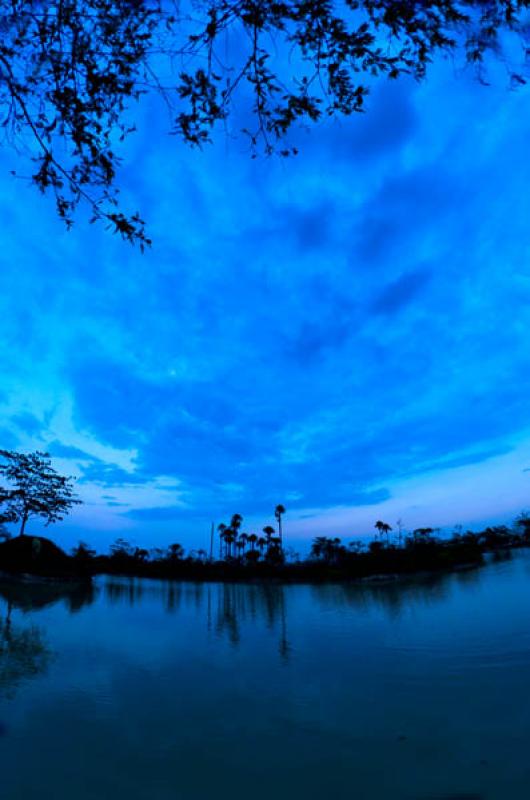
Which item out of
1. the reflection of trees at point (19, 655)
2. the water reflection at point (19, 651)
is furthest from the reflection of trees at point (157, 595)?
the reflection of trees at point (19, 655)

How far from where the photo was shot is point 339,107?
4.40 m

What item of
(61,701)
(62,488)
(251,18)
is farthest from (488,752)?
(62,488)

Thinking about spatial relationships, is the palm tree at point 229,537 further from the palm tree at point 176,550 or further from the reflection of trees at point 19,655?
the reflection of trees at point 19,655

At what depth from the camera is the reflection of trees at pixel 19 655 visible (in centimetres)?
749

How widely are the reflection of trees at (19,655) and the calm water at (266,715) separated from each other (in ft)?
0.18

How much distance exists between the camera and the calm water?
418cm

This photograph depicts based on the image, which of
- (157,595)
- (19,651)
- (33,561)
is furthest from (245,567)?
(19,651)

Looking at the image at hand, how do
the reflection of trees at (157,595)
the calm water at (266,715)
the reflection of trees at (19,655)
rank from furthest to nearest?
the reflection of trees at (157,595), the reflection of trees at (19,655), the calm water at (266,715)

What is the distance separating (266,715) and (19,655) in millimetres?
7319

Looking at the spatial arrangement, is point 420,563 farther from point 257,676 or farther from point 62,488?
point 257,676

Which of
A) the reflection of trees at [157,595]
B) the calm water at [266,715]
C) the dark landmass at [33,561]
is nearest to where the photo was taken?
the calm water at [266,715]

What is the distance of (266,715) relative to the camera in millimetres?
6109

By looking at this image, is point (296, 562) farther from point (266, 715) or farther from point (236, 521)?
point (266, 715)

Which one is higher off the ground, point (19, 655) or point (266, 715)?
point (266, 715)
